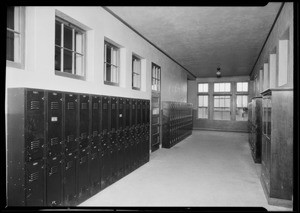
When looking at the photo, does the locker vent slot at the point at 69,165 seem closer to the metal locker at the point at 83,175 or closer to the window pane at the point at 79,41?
the metal locker at the point at 83,175

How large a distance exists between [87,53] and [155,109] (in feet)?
13.0

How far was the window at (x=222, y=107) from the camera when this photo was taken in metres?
14.1

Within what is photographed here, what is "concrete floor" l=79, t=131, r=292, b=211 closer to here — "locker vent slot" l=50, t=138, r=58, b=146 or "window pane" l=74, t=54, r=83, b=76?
"locker vent slot" l=50, t=138, r=58, b=146

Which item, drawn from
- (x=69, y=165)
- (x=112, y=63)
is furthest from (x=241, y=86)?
(x=69, y=165)

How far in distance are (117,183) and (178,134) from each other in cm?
521

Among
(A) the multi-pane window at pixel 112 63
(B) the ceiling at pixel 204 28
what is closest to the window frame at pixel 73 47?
(B) the ceiling at pixel 204 28

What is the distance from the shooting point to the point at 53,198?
2.76 meters

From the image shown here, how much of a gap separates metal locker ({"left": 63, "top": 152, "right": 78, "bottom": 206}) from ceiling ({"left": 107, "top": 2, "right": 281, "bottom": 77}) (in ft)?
9.95

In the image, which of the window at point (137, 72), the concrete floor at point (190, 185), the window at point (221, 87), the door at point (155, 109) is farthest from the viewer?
the window at point (221, 87)

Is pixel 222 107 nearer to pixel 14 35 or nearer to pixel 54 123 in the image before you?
pixel 54 123

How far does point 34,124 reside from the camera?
2.51 metres

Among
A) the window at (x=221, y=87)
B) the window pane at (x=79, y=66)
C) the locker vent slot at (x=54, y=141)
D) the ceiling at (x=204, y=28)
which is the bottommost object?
the locker vent slot at (x=54, y=141)

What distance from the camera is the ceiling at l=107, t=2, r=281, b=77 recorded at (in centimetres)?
461

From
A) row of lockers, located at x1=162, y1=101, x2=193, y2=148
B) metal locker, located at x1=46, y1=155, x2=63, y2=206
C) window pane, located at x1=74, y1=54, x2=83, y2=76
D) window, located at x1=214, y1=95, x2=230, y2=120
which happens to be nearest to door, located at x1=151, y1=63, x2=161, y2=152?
row of lockers, located at x1=162, y1=101, x2=193, y2=148
